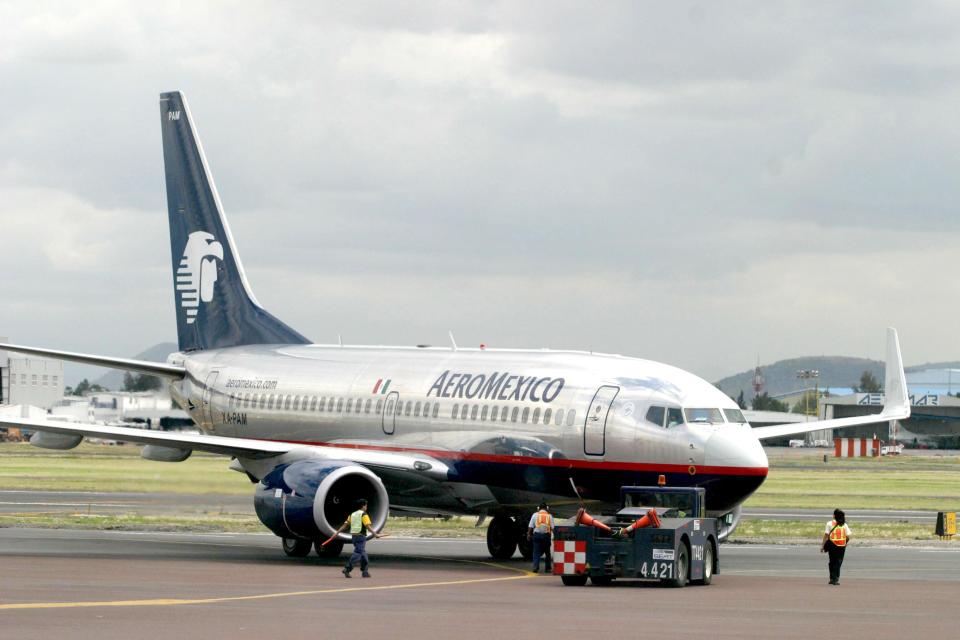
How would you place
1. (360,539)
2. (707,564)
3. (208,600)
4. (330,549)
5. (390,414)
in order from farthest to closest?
(390,414) < (330,549) < (360,539) < (707,564) < (208,600)

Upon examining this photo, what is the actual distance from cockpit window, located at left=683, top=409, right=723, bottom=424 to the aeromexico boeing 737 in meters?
0.03

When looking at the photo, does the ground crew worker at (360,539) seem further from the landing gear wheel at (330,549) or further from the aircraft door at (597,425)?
the aircraft door at (597,425)

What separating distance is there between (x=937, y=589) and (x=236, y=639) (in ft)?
55.0

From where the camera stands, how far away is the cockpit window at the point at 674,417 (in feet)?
121

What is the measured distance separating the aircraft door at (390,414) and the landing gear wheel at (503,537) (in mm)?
3529

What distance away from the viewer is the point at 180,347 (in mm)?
52625

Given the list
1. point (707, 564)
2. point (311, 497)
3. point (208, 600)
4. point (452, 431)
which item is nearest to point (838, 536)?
point (707, 564)

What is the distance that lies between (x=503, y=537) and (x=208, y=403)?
11237 mm

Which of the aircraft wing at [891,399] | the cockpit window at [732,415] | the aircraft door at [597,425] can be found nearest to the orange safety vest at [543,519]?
the aircraft door at [597,425]

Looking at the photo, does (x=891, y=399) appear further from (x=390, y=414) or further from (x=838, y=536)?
(x=390, y=414)

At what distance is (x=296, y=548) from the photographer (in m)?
40.7

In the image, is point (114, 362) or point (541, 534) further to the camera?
point (114, 362)

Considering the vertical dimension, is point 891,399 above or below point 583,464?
above

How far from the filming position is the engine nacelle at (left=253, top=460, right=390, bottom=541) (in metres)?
38.0
